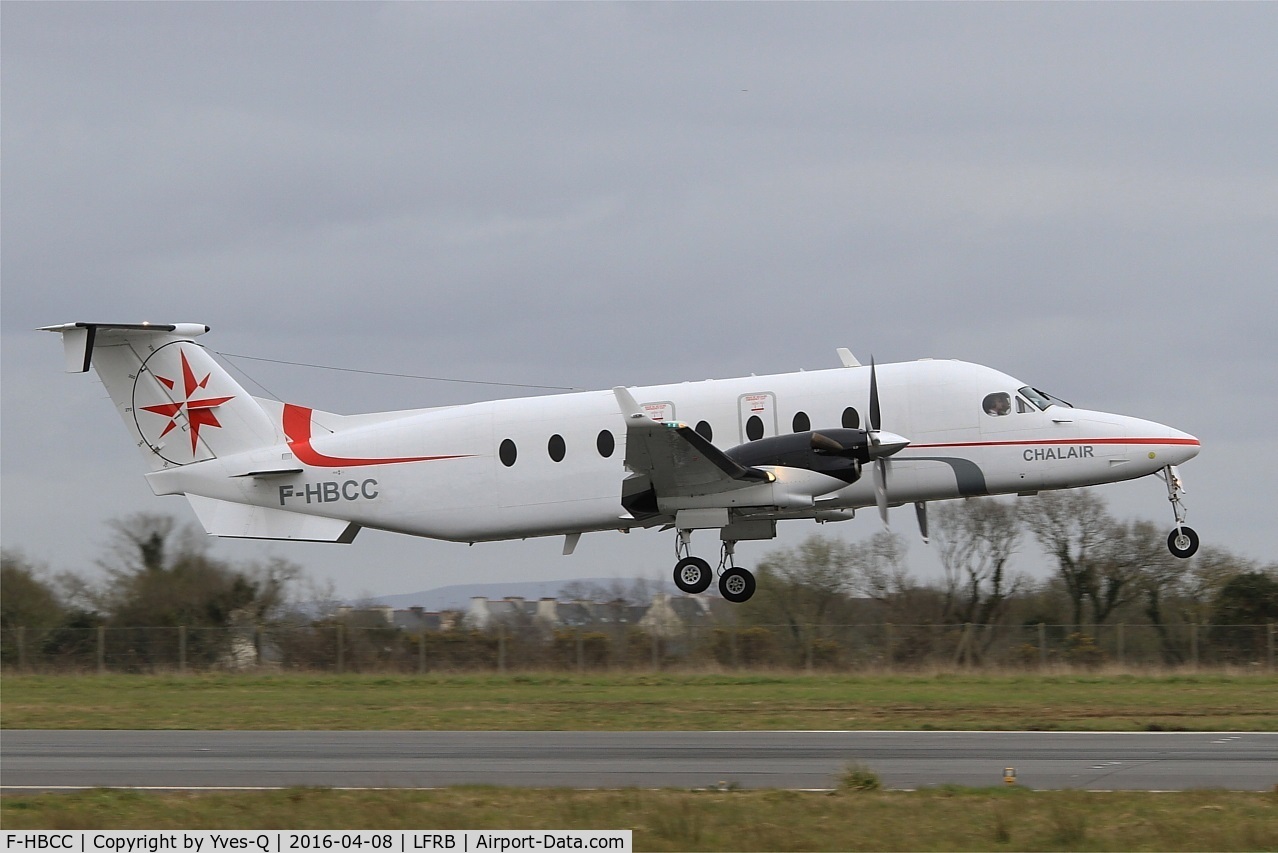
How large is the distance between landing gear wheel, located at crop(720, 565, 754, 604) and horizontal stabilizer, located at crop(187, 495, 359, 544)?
720cm

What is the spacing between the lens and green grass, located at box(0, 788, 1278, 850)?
43.9ft

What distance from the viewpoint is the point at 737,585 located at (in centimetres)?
2397

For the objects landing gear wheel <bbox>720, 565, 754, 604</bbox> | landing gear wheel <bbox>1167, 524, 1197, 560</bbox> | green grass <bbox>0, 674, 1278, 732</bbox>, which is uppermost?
landing gear wheel <bbox>1167, 524, 1197, 560</bbox>

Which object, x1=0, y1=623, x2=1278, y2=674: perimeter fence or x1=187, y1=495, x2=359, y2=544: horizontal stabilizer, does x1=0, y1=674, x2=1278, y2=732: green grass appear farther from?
x1=187, y1=495, x2=359, y2=544: horizontal stabilizer

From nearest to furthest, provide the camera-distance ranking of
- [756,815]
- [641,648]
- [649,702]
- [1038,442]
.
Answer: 1. [756,815]
2. [1038,442]
3. [649,702]
4. [641,648]

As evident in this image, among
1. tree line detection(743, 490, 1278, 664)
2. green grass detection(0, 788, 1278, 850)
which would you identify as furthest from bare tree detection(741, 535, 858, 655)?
green grass detection(0, 788, 1278, 850)

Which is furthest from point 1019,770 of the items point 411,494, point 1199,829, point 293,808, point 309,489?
point 309,489

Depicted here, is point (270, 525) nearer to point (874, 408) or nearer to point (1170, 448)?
point (874, 408)

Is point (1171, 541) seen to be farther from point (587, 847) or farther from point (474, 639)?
point (474, 639)

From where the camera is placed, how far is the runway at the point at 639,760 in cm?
1684

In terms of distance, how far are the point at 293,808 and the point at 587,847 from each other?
3.74 metres

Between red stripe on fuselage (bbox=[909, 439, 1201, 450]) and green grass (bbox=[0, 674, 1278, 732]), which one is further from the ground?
red stripe on fuselage (bbox=[909, 439, 1201, 450])

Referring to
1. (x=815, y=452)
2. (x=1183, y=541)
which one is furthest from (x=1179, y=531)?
(x=815, y=452)

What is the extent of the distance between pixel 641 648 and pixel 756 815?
70.3 feet
